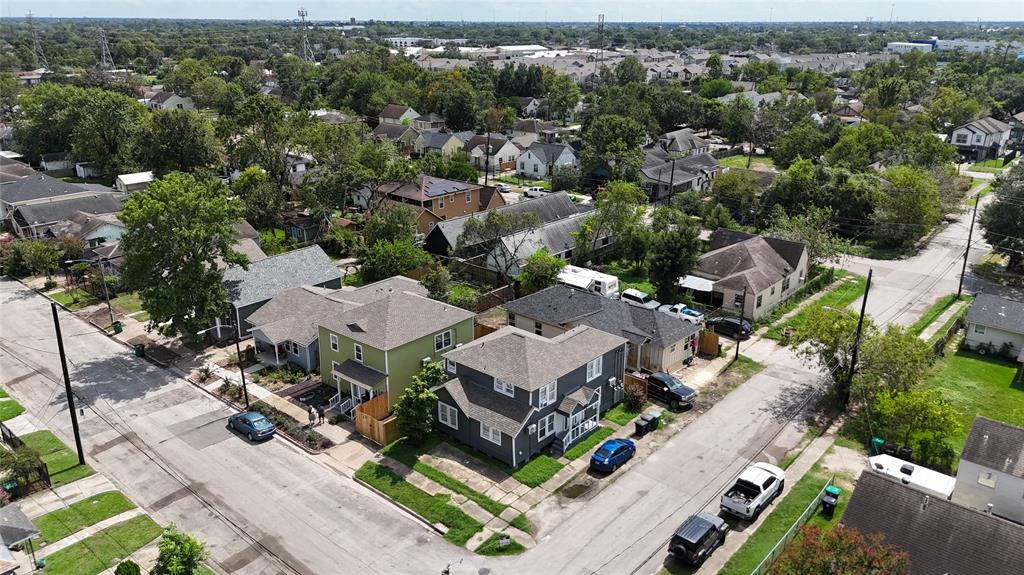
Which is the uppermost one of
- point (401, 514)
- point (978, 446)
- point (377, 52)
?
point (377, 52)

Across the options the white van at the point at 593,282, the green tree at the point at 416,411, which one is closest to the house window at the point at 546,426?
the green tree at the point at 416,411

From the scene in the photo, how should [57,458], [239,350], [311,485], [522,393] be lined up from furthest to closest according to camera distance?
1. [239,350]
2. [57,458]
3. [522,393]
4. [311,485]

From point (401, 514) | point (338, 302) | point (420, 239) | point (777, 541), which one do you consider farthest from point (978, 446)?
point (420, 239)

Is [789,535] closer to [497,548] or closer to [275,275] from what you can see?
[497,548]

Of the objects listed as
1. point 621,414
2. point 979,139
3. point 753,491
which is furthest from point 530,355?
point 979,139

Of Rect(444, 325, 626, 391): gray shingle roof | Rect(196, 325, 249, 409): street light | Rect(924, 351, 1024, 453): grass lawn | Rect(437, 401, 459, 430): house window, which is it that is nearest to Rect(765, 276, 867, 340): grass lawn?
Rect(924, 351, 1024, 453): grass lawn

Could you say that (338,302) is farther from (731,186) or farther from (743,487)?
(731,186)

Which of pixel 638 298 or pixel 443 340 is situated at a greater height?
pixel 443 340

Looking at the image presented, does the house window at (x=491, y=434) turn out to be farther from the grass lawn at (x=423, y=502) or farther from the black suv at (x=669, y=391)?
the black suv at (x=669, y=391)
